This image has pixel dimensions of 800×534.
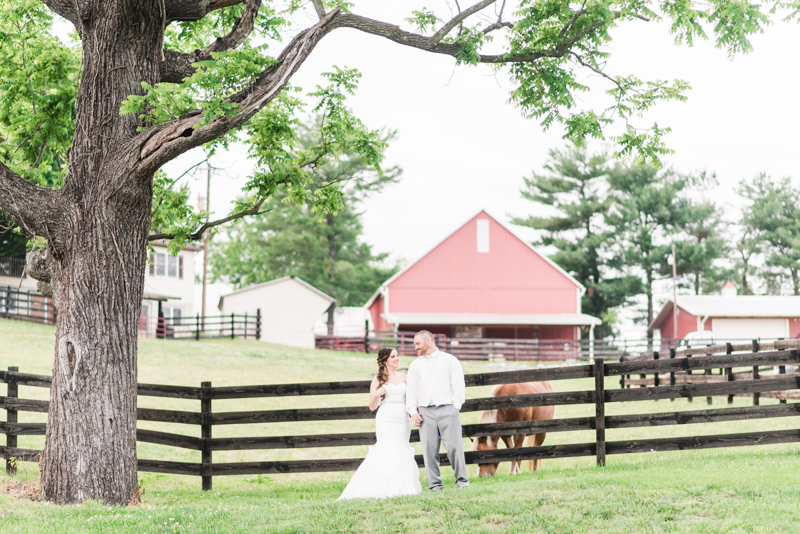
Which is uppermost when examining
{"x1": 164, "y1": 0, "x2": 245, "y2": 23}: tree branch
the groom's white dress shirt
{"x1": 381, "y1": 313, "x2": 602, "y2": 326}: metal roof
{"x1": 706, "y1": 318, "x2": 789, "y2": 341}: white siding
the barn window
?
the barn window

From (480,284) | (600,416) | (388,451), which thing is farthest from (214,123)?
(480,284)

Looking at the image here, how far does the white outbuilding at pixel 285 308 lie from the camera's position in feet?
142

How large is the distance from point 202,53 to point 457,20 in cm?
329

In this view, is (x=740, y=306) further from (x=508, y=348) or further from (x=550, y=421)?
(x=550, y=421)

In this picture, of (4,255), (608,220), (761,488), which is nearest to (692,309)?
(608,220)

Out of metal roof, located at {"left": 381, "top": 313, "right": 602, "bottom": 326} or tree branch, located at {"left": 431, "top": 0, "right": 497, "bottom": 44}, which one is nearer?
tree branch, located at {"left": 431, "top": 0, "right": 497, "bottom": 44}

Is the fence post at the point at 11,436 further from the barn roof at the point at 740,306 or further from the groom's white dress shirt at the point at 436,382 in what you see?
the barn roof at the point at 740,306

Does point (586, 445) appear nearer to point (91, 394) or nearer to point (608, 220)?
point (91, 394)

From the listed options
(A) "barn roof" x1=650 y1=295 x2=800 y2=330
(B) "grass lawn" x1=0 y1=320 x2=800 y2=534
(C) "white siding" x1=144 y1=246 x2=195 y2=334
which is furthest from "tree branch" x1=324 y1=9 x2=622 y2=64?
(A) "barn roof" x1=650 y1=295 x2=800 y2=330

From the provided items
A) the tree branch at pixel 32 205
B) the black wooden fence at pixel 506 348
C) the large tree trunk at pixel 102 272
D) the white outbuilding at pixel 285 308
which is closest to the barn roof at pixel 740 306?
the black wooden fence at pixel 506 348

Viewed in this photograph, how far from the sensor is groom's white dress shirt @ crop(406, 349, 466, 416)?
8.21 m

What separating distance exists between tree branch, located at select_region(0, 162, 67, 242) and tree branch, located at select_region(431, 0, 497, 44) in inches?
197

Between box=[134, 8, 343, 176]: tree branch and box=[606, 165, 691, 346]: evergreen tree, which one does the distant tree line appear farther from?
box=[134, 8, 343, 176]: tree branch

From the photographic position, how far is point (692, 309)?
42875 millimetres
